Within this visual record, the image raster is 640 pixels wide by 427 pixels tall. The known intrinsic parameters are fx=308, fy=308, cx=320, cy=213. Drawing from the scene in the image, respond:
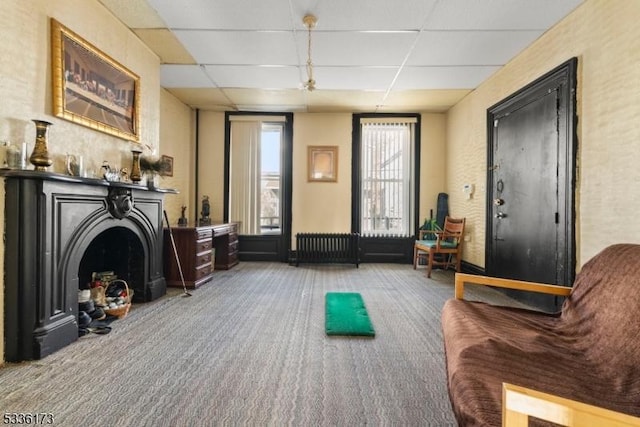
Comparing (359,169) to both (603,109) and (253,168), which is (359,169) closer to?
(253,168)

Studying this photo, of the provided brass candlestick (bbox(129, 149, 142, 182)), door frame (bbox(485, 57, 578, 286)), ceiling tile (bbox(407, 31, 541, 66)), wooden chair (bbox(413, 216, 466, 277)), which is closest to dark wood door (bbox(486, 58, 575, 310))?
door frame (bbox(485, 57, 578, 286))

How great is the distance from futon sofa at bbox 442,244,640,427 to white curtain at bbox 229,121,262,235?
181 inches

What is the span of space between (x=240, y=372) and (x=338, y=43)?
10.6ft

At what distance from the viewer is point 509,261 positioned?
3682 millimetres

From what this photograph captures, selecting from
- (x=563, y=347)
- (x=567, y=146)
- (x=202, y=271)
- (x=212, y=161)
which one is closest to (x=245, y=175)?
(x=212, y=161)

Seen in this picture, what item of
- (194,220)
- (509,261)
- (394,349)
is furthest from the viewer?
(194,220)

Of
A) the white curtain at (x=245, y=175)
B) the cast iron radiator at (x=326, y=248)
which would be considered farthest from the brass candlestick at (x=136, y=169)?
the cast iron radiator at (x=326, y=248)

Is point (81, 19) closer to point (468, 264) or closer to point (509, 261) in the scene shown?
point (509, 261)

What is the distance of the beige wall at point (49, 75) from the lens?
1955 mm

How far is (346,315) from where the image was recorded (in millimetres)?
2877

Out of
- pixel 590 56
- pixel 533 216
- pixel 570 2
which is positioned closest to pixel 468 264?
pixel 533 216

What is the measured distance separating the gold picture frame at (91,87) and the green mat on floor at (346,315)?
105 inches

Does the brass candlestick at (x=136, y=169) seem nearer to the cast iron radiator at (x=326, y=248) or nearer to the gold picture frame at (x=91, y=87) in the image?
the gold picture frame at (x=91, y=87)

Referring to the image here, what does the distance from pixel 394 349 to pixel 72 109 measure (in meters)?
3.08
